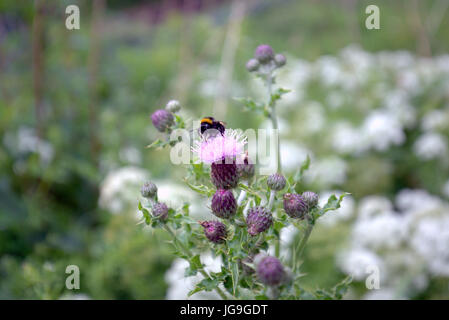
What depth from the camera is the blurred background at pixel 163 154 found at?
2.32 meters

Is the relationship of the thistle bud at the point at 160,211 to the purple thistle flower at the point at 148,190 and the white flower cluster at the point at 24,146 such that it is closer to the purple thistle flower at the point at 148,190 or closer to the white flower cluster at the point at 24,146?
the purple thistle flower at the point at 148,190

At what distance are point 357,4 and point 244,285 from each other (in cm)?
829

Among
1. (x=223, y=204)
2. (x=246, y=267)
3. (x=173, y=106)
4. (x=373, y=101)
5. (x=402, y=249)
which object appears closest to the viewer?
(x=223, y=204)

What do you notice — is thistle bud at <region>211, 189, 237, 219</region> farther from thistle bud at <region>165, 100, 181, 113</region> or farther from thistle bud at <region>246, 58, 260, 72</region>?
thistle bud at <region>246, 58, 260, 72</region>

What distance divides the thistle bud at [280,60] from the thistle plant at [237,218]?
0.37 meters

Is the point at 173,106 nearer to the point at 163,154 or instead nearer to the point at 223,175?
the point at 223,175

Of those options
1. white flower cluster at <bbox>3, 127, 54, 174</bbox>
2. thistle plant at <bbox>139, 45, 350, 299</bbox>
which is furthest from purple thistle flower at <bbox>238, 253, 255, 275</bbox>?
white flower cluster at <bbox>3, 127, 54, 174</bbox>

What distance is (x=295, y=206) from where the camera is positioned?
105 cm

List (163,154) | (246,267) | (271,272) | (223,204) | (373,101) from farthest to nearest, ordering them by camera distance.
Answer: (373,101), (163,154), (246,267), (223,204), (271,272)

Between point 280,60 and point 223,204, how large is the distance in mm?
635

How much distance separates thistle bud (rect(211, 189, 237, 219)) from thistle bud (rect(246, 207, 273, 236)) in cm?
6

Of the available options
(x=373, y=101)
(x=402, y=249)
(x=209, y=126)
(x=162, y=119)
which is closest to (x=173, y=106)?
(x=162, y=119)

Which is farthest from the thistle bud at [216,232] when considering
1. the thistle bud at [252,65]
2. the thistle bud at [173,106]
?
the thistle bud at [252,65]

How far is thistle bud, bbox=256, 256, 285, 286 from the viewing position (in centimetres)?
93
